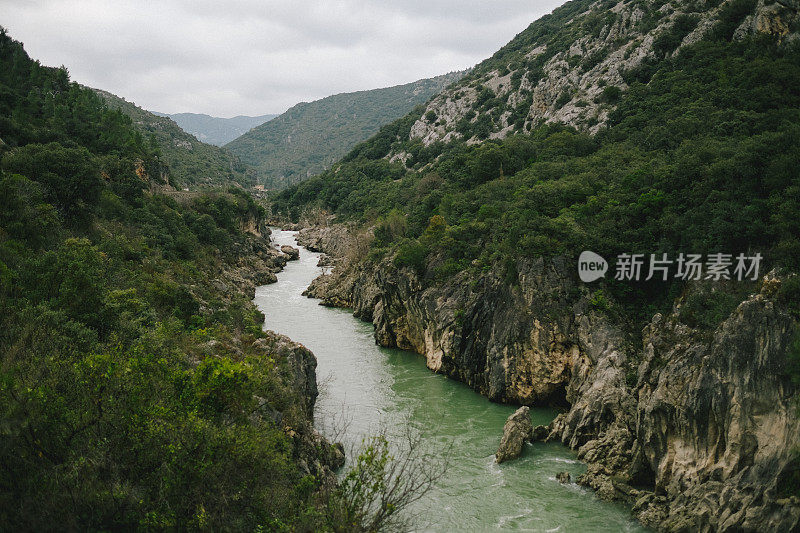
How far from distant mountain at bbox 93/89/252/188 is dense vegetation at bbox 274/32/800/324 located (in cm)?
5832

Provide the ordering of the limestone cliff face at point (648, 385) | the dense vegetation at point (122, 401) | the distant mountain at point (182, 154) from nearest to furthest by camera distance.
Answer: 1. the dense vegetation at point (122, 401)
2. the limestone cliff face at point (648, 385)
3. the distant mountain at point (182, 154)

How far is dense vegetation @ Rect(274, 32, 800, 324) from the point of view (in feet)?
62.1

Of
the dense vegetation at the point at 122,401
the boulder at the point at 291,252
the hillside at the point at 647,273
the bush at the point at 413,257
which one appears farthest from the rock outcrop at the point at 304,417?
the boulder at the point at 291,252

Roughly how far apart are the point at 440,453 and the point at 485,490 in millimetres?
3168

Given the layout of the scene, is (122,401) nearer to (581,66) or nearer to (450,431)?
(450,431)

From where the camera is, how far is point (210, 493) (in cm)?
996

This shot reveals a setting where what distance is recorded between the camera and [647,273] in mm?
23641

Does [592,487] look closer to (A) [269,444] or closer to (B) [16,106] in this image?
(A) [269,444]

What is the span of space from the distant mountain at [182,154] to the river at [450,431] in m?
65.1

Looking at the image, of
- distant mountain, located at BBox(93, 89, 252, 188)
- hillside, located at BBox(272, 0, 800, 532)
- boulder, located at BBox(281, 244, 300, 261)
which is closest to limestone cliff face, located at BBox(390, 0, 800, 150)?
hillside, located at BBox(272, 0, 800, 532)

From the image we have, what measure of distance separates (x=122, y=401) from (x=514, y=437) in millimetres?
15396

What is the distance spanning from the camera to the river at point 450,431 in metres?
16.4

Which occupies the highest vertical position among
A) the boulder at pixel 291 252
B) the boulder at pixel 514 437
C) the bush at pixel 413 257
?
the bush at pixel 413 257

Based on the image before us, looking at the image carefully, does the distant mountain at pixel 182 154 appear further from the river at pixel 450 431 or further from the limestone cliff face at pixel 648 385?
the limestone cliff face at pixel 648 385
